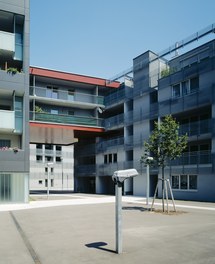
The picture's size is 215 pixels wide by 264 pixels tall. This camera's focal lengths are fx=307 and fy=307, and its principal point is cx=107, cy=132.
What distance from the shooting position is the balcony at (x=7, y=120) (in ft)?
82.5

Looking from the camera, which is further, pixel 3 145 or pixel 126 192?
pixel 126 192

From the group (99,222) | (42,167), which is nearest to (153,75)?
(99,222)

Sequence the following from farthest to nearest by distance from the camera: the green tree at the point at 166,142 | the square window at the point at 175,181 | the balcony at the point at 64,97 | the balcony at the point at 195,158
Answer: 1. the balcony at the point at 64,97
2. the square window at the point at 175,181
3. the balcony at the point at 195,158
4. the green tree at the point at 166,142

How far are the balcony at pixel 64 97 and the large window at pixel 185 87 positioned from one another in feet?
44.3

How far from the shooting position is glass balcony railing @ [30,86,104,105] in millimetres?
39156

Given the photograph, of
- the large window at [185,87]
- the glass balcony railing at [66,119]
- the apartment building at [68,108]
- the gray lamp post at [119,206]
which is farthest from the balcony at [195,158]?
the gray lamp post at [119,206]

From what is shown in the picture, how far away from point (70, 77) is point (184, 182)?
20.4 metres

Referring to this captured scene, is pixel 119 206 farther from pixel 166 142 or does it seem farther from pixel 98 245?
pixel 166 142

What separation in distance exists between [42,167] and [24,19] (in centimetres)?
5239

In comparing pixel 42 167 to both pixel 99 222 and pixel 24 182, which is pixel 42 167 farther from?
pixel 99 222

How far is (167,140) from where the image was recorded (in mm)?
18297

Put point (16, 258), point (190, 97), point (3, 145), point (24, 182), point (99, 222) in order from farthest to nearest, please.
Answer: point (190, 97) < point (3, 145) < point (24, 182) < point (99, 222) < point (16, 258)

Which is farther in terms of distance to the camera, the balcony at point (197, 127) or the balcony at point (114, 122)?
the balcony at point (114, 122)

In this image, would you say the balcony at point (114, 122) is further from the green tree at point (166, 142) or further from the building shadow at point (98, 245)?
the building shadow at point (98, 245)
